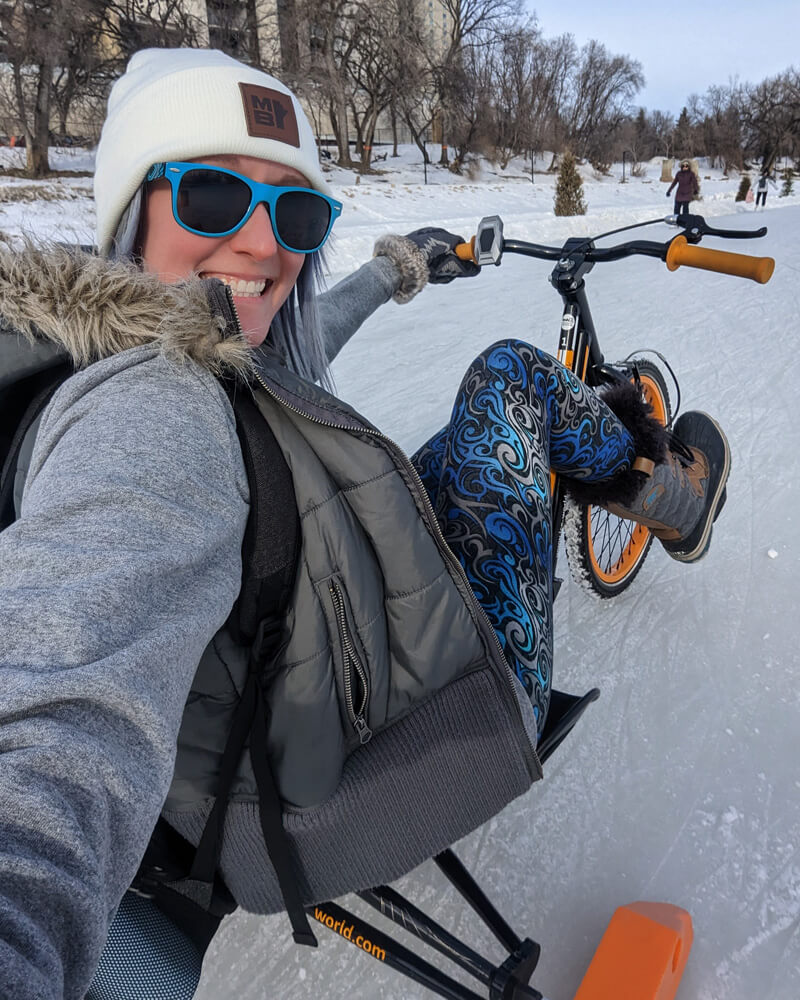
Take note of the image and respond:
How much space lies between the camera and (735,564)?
237 centimetres

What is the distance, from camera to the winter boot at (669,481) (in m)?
1.69

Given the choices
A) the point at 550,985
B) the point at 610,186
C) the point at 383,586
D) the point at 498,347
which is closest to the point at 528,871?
the point at 550,985

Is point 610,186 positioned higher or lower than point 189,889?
higher

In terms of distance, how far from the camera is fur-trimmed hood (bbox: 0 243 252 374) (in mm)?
767

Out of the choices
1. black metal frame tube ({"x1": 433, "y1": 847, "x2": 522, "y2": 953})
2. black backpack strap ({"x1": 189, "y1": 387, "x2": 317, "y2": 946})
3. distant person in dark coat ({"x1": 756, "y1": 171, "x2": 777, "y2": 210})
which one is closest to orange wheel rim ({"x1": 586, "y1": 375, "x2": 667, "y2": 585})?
black metal frame tube ({"x1": 433, "y1": 847, "x2": 522, "y2": 953})

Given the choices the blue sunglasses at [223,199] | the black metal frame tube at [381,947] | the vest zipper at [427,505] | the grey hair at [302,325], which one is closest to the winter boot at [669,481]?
the grey hair at [302,325]

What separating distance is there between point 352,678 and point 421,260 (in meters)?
1.50

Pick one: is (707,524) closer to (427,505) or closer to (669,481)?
(669,481)

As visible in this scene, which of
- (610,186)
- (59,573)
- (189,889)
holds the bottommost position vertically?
(189,889)

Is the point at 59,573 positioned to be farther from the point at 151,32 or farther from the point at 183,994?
the point at 151,32

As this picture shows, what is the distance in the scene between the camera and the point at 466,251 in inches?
77.8

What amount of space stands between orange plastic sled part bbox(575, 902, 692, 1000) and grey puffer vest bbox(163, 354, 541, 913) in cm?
50

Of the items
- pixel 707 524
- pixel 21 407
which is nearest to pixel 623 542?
pixel 707 524

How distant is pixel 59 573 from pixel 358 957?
1125mm
